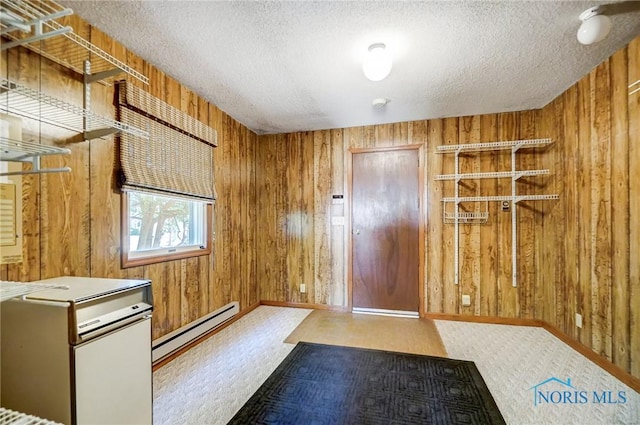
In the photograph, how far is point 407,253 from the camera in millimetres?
3496

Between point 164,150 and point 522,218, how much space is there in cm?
370

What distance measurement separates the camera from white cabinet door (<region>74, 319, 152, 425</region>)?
1.15 m

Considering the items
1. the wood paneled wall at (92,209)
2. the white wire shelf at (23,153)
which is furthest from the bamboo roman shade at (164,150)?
the white wire shelf at (23,153)

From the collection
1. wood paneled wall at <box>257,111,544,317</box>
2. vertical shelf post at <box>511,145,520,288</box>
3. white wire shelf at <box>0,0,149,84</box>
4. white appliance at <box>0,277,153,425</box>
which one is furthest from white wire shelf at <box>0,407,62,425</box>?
vertical shelf post at <box>511,145,520,288</box>

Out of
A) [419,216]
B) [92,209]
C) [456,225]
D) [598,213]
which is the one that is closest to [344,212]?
[419,216]

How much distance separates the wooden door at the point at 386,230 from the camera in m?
3.49

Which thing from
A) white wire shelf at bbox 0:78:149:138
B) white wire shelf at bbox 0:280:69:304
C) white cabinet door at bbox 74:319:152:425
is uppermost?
white wire shelf at bbox 0:78:149:138

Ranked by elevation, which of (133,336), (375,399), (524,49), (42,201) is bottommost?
(375,399)

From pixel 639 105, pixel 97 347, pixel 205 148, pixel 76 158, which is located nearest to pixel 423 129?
pixel 639 105

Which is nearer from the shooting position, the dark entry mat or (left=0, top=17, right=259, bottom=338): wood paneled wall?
(left=0, top=17, right=259, bottom=338): wood paneled wall

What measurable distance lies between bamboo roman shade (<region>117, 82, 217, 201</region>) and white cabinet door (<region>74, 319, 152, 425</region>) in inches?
43.9

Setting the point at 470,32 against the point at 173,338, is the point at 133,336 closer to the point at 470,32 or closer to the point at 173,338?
the point at 173,338

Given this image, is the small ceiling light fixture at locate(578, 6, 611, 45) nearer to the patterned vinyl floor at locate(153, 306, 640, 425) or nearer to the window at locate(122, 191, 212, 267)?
the patterned vinyl floor at locate(153, 306, 640, 425)

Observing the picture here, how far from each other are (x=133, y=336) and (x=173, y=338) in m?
1.12
